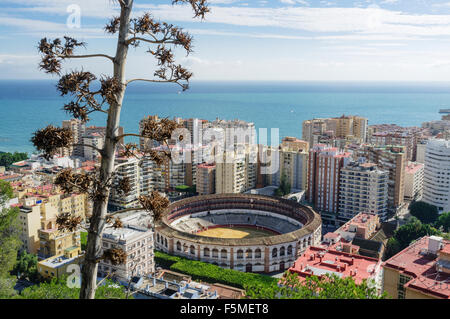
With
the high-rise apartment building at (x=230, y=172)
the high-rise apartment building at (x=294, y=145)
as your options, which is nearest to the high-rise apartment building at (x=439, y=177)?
the high-rise apartment building at (x=294, y=145)

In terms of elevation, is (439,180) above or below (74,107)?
below

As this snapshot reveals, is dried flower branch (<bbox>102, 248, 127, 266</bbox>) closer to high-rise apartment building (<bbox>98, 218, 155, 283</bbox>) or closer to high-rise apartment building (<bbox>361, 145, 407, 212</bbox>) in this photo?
high-rise apartment building (<bbox>98, 218, 155, 283</bbox>)

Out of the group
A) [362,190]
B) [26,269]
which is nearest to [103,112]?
[26,269]

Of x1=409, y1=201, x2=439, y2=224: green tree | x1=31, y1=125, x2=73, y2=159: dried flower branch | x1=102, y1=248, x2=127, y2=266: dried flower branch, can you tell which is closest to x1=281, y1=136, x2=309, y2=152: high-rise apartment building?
x1=409, y1=201, x2=439, y2=224: green tree

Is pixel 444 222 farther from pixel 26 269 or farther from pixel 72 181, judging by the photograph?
pixel 72 181
